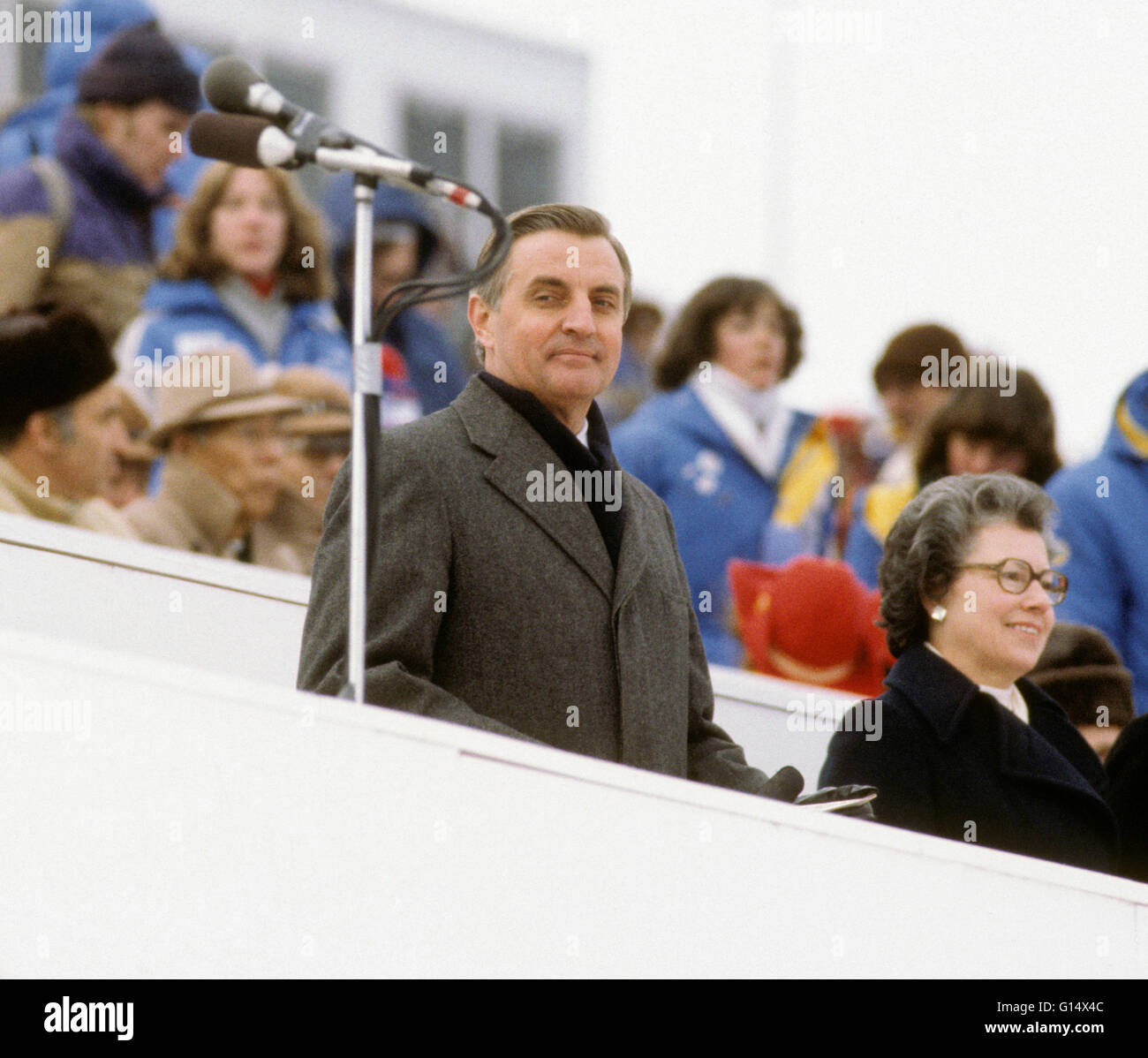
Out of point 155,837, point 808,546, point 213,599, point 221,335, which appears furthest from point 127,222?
point 155,837

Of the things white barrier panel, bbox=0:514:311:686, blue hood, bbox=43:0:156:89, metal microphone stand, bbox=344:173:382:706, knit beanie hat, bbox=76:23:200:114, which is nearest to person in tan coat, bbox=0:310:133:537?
white barrier panel, bbox=0:514:311:686

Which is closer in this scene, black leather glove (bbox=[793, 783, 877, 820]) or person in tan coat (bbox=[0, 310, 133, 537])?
black leather glove (bbox=[793, 783, 877, 820])

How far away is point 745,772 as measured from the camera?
347cm

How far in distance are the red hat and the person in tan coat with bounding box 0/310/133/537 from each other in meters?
1.55

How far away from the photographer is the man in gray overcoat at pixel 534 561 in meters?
3.12

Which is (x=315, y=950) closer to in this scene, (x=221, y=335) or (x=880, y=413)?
(x=221, y=335)

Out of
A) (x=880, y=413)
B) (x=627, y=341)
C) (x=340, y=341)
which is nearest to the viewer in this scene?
(x=340, y=341)

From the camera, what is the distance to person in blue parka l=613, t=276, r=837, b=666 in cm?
522

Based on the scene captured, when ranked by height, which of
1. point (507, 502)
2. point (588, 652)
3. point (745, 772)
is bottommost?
point (745, 772)

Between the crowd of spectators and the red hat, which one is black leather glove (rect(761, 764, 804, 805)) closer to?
the crowd of spectators

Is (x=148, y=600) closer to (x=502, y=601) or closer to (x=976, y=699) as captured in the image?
(x=502, y=601)

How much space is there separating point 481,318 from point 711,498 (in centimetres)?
183
